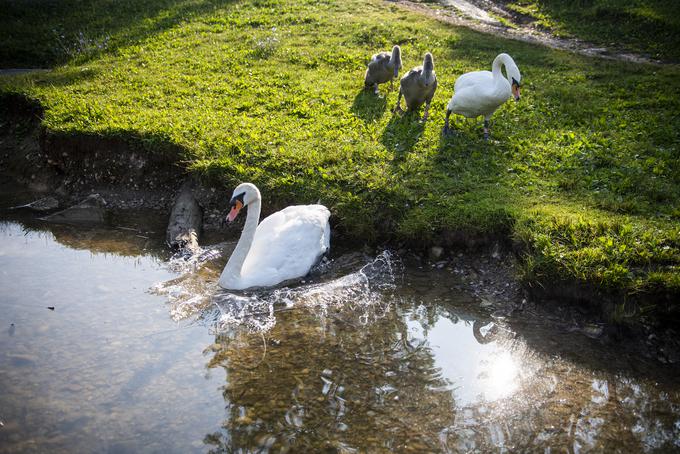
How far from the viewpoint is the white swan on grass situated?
8.23 m

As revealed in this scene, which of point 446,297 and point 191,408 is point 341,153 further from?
point 191,408

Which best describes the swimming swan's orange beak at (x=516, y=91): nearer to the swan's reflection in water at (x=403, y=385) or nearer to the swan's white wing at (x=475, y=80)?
the swan's white wing at (x=475, y=80)

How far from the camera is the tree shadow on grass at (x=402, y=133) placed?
27.8 ft

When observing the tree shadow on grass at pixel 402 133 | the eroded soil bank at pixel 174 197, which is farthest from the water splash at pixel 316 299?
the tree shadow on grass at pixel 402 133

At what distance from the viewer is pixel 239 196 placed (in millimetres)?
6289

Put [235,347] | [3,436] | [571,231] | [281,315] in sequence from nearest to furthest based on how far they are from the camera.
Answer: [3,436] < [235,347] < [281,315] < [571,231]

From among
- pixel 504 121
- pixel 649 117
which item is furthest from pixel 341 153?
pixel 649 117

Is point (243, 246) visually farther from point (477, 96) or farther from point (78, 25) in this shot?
point (78, 25)

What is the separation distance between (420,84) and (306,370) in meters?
5.89

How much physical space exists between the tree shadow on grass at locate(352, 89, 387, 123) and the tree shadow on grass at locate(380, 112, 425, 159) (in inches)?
13.5

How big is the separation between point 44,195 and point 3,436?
520 cm

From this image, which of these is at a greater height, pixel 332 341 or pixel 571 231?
pixel 571 231

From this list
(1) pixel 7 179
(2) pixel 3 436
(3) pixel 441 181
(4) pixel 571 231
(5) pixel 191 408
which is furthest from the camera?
(1) pixel 7 179

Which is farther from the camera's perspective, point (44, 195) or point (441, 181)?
point (44, 195)
